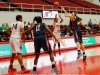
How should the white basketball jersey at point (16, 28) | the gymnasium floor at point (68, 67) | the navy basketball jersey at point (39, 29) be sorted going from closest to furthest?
the navy basketball jersey at point (39, 29)
the gymnasium floor at point (68, 67)
the white basketball jersey at point (16, 28)

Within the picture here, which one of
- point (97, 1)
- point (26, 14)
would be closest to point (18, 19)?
point (26, 14)

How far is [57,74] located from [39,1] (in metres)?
17.6

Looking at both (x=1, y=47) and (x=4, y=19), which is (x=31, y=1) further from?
(x=1, y=47)

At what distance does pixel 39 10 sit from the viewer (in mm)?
20188

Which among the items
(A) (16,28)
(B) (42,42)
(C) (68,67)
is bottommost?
(C) (68,67)

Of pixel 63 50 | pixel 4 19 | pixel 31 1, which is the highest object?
pixel 31 1

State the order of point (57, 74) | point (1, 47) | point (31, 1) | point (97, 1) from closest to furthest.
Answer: point (57, 74), point (1, 47), point (31, 1), point (97, 1)

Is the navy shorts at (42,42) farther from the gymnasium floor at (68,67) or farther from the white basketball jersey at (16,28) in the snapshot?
the white basketball jersey at (16,28)

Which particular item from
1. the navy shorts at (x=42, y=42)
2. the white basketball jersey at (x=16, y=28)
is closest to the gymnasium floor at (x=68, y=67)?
the navy shorts at (x=42, y=42)

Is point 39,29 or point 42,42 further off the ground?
point 39,29

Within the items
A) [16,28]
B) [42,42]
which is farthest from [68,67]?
[16,28]

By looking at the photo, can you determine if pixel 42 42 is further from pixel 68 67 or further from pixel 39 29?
pixel 68 67

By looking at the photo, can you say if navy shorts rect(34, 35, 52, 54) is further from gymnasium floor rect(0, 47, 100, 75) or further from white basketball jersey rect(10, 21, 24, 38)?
white basketball jersey rect(10, 21, 24, 38)

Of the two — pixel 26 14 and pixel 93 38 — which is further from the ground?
pixel 26 14
